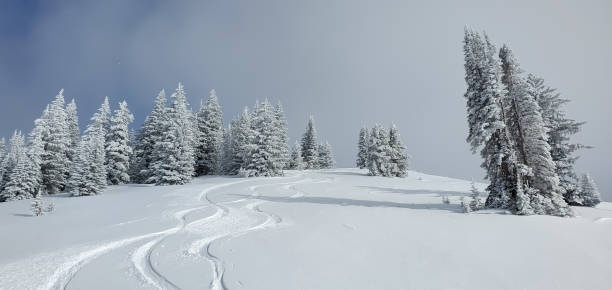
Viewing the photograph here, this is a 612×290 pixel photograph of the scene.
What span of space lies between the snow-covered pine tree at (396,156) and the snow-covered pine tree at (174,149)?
27102mm

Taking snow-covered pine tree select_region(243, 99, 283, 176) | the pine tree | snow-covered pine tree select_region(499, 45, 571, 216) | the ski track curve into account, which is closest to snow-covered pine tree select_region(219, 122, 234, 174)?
snow-covered pine tree select_region(243, 99, 283, 176)

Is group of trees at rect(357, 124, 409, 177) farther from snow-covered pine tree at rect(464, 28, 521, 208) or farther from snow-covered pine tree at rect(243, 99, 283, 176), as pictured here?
snow-covered pine tree at rect(464, 28, 521, 208)

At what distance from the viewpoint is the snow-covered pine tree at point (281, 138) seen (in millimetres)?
39031

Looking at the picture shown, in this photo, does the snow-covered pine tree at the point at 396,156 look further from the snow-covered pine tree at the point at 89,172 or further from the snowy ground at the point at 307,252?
the snow-covered pine tree at the point at 89,172

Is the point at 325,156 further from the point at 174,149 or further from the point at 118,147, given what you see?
the point at 118,147

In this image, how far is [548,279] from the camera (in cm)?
578

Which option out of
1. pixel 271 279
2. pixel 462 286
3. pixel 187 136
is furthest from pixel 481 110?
pixel 187 136

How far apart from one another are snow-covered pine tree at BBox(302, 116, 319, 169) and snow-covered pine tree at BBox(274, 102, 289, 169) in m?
13.1

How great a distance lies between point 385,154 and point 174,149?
89.8ft

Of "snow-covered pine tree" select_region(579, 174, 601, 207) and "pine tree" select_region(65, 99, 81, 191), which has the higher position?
"pine tree" select_region(65, 99, 81, 191)

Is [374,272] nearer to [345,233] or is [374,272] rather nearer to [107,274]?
[345,233]

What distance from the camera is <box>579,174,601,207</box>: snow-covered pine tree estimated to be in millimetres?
20812

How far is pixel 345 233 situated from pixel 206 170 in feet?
124

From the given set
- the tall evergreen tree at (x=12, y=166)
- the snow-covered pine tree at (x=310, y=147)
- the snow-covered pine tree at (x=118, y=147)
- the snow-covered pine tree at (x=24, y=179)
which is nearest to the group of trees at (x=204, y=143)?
the snow-covered pine tree at (x=118, y=147)
